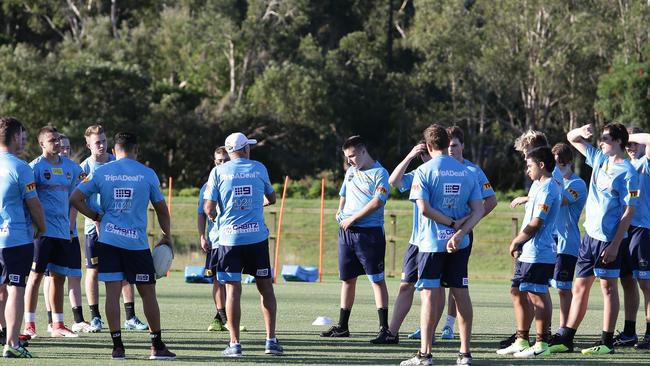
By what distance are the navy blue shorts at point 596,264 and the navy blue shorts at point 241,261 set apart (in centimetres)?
309

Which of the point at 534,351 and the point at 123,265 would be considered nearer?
the point at 123,265

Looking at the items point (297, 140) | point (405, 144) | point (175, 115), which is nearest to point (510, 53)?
point (405, 144)

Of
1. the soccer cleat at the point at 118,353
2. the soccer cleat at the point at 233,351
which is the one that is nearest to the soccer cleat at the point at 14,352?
the soccer cleat at the point at 118,353

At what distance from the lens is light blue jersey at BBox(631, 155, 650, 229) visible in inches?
443

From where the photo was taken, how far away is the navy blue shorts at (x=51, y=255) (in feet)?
36.6

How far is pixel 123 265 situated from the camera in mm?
9875

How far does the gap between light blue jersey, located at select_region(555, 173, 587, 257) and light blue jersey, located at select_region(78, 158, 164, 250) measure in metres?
4.06

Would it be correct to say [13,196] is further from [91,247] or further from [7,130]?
[91,247]

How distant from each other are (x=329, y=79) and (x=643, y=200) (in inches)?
1584

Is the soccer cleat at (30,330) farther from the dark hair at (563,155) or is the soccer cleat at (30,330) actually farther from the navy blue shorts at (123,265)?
the dark hair at (563,155)

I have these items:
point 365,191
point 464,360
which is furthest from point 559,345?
point 365,191

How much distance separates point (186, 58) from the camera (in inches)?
2101

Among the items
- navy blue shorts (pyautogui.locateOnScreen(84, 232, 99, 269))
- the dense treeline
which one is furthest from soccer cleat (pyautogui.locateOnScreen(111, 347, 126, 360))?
the dense treeline

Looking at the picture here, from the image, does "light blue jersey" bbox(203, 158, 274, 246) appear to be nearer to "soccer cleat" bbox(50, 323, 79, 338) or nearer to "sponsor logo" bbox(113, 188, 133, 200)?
"sponsor logo" bbox(113, 188, 133, 200)
